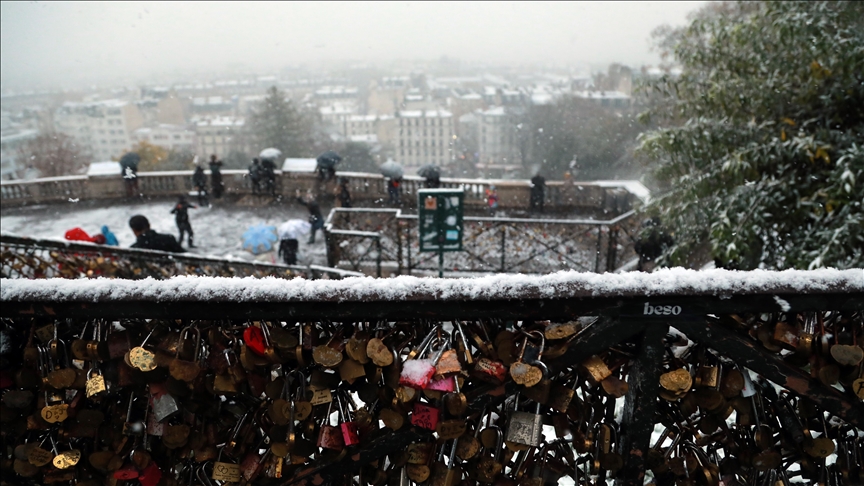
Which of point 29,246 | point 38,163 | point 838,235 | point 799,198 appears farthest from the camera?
point 38,163

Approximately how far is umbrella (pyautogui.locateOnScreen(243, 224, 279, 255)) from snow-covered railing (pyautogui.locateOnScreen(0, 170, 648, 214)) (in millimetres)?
6166

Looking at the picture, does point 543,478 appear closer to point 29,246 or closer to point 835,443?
point 835,443

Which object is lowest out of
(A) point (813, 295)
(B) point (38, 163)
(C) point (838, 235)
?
(B) point (38, 163)

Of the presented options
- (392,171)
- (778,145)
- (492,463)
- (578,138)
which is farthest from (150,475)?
(578,138)

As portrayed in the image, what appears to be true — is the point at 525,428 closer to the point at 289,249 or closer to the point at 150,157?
A: the point at 289,249

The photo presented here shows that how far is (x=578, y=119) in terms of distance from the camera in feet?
156

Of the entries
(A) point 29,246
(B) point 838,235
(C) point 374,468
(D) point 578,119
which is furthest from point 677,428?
(D) point 578,119

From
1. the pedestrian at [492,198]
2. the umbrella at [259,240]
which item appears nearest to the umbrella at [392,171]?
the pedestrian at [492,198]

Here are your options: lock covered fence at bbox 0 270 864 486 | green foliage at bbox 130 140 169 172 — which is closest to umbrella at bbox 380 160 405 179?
lock covered fence at bbox 0 270 864 486

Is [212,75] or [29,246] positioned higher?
[212,75]

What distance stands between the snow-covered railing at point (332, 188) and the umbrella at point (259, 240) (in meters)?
6.17

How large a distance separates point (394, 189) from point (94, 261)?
11.7 m

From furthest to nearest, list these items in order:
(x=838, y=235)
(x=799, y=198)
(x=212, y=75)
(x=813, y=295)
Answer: (x=212, y=75) < (x=799, y=198) < (x=838, y=235) < (x=813, y=295)

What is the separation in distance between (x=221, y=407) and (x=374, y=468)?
23.8 inches
